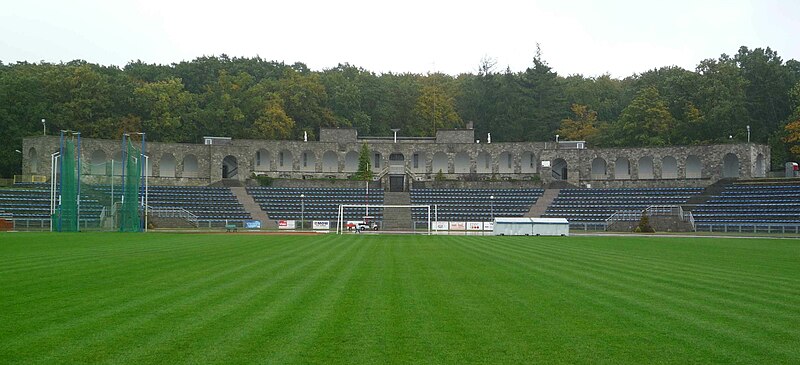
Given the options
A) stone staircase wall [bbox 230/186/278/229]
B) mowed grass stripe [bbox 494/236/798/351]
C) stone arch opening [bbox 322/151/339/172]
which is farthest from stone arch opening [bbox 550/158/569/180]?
mowed grass stripe [bbox 494/236/798/351]

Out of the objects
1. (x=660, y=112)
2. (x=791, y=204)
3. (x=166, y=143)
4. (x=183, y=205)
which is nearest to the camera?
(x=791, y=204)

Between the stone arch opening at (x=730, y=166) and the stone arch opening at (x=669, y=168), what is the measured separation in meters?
4.62

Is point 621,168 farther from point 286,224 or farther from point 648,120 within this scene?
point 286,224

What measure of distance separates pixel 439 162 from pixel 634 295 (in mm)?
70198

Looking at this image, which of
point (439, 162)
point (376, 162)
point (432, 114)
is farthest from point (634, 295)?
point (432, 114)

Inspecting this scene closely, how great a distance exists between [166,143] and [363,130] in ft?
→ 84.6

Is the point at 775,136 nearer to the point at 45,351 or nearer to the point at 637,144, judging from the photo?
the point at 637,144

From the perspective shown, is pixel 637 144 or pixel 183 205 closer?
pixel 183 205

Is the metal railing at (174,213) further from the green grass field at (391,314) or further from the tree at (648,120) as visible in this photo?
the tree at (648,120)

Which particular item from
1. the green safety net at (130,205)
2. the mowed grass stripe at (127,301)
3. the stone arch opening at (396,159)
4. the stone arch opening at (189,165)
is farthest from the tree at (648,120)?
the mowed grass stripe at (127,301)

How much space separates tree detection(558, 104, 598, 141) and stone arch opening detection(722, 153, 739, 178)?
58.3 ft

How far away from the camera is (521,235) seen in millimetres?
50250

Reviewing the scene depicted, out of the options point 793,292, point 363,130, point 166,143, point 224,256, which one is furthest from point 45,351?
point 363,130

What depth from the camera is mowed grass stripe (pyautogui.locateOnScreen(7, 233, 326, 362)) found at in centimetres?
907
